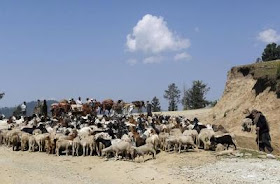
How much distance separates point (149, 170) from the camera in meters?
16.4

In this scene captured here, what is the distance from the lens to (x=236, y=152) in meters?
18.3

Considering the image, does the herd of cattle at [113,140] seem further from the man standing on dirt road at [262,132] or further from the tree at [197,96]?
the tree at [197,96]

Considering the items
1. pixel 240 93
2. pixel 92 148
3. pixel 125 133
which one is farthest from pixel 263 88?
pixel 92 148

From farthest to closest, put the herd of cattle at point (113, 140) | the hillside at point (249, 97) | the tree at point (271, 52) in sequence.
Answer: the tree at point (271, 52) → the hillside at point (249, 97) → the herd of cattle at point (113, 140)

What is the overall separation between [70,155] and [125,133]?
2.97m

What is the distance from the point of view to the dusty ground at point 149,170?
1501cm

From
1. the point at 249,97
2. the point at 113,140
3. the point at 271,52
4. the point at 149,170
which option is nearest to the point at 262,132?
the point at 113,140

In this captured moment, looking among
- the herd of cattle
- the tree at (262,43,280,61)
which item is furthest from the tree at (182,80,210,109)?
the herd of cattle

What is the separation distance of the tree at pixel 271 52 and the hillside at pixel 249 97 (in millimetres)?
23231

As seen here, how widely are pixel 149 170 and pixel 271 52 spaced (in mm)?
49458

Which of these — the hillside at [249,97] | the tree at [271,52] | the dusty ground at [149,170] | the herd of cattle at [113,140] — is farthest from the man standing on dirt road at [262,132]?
the tree at [271,52]

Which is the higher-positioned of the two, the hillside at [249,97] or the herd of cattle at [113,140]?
the hillside at [249,97]

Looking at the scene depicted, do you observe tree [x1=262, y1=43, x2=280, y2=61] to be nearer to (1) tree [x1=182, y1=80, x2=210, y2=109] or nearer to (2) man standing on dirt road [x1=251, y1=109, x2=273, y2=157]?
(1) tree [x1=182, y1=80, x2=210, y2=109]

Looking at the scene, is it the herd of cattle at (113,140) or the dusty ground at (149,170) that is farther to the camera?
the herd of cattle at (113,140)
